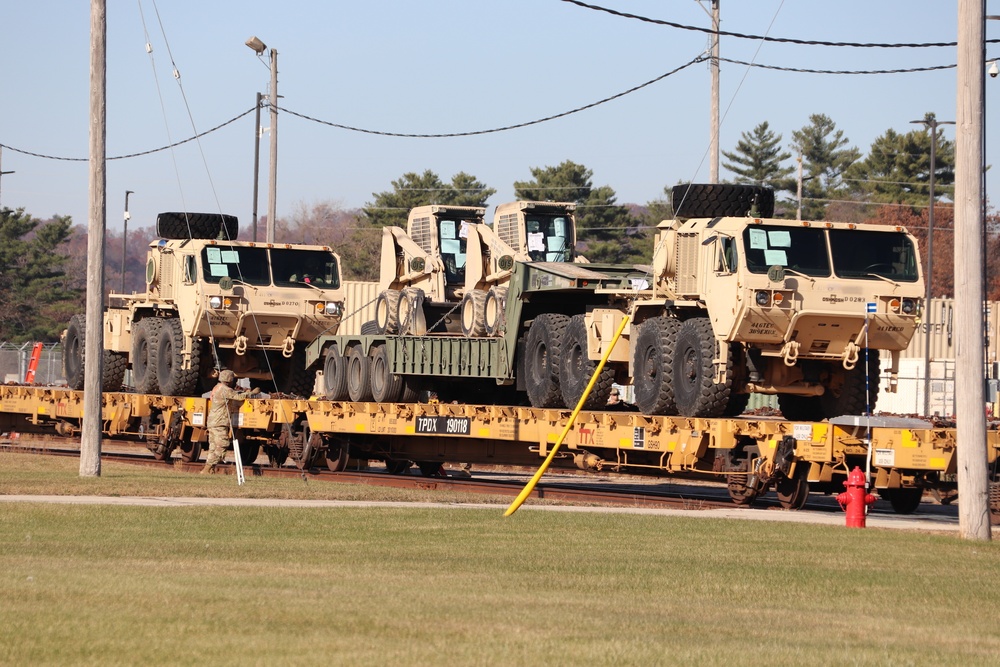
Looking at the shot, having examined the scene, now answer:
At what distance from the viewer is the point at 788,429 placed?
18.5 metres

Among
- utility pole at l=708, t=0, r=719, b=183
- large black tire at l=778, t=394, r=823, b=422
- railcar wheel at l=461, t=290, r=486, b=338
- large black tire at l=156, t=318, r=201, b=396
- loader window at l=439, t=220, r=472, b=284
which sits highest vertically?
utility pole at l=708, t=0, r=719, b=183

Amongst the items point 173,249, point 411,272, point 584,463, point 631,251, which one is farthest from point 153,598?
point 631,251

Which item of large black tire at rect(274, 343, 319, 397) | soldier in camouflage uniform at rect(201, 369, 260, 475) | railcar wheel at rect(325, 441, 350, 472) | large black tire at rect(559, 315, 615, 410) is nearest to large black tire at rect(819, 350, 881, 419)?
large black tire at rect(559, 315, 615, 410)

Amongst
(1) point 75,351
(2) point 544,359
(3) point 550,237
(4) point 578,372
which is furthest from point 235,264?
(4) point 578,372

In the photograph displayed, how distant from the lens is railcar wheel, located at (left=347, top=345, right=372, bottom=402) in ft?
86.1

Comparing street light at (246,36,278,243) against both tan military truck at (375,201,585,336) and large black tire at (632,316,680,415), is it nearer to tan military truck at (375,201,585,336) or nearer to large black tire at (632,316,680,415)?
tan military truck at (375,201,585,336)

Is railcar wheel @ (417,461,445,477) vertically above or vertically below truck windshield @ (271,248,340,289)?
below

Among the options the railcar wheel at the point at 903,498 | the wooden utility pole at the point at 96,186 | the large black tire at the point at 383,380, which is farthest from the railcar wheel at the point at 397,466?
the railcar wheel at the point at 903,498

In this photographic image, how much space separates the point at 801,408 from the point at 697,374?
2.27m

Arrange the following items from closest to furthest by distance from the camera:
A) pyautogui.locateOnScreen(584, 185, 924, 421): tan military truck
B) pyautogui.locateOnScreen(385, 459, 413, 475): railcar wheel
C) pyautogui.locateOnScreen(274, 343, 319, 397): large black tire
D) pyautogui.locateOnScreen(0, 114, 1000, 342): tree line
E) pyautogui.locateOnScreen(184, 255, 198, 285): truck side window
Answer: pyautogui.locateOnScreen(584, 185, 924, 421): tan military truck → pyautogui.locateOnScreen(385, 459, 413, 475): railcar wheel → pyautogui.locateOnScreen(184, 255, 198, 285): truck side window → pyautogui.locateOnScreen(274, 343, 319, 397): large black tire → pyautogui.locateOnScreen(0, 114, 1000, 342): tree line

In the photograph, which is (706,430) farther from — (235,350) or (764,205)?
(235,350)

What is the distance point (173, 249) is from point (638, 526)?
14353 millimetres

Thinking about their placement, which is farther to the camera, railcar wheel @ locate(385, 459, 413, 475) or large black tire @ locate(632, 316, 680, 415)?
railcar wheel @ locate(385, 459, 413, 475)

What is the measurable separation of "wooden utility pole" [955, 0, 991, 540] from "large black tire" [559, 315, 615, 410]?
6.09 metres
